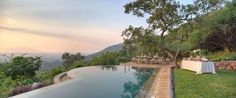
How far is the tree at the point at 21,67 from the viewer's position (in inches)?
368

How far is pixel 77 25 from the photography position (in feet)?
50.1

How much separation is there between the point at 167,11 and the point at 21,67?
21.7 feet

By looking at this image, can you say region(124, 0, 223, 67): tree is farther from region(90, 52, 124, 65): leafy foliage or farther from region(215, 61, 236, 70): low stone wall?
region(90, 52, 124, 65): leafy foliage

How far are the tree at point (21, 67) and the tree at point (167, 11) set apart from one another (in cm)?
542

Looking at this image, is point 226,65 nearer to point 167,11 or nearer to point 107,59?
point 167,11

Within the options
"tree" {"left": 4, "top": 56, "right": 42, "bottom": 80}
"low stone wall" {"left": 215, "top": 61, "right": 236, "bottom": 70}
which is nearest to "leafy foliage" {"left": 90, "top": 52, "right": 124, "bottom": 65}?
"low stone wall" {"left": 215, "top": 61, "right": 236, "bottom": 70}

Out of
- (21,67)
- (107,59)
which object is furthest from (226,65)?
(21,67)

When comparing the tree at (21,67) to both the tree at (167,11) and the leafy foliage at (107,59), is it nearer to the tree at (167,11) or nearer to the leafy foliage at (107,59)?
the tree at (167,11)

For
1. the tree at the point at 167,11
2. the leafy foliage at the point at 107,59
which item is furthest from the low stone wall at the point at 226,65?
the leafy foliage at the point at 107,59

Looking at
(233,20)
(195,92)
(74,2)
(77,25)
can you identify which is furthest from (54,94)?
(233,20)

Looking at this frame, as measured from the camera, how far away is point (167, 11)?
12.6m

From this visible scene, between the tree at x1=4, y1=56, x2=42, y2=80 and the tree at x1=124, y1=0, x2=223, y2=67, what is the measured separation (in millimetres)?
5421

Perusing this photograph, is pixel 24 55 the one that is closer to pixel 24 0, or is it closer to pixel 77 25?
pixel 24 0

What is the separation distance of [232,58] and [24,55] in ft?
30.7
